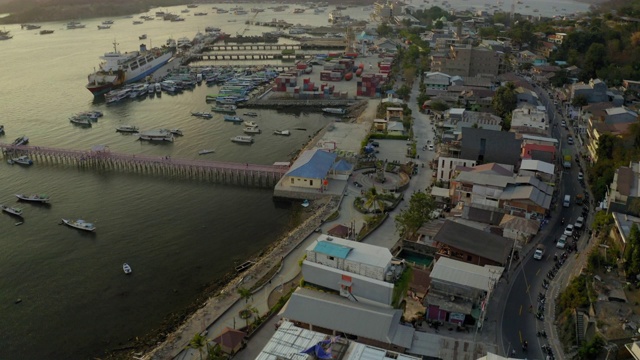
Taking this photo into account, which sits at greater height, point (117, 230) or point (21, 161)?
point (21, 161)

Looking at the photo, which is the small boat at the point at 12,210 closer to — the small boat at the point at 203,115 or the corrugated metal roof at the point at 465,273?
the small boat at the point at 203,115

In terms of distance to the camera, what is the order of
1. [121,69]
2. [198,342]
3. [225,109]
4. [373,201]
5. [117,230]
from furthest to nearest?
1. [121,69]
2. [225,109]
3. [373,201]
4. [117,230]
5. [198,342]

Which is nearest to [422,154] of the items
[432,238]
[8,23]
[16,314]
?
[432,238]

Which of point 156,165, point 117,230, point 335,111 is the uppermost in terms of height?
point 335,111

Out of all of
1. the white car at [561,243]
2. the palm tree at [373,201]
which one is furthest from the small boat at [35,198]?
the white car at [561,243]

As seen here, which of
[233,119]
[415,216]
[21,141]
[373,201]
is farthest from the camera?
[233,119]

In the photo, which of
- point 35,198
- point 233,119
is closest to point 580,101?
point 233,119

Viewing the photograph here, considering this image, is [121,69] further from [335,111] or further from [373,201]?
[373,201]
